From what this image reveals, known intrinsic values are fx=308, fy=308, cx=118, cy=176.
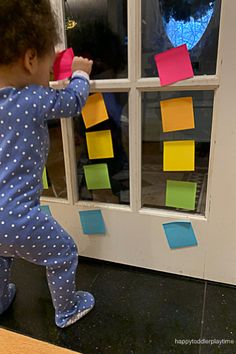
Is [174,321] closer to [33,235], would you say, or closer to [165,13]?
[33,235]

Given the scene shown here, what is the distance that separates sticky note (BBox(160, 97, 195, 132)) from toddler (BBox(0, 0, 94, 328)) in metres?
0.28

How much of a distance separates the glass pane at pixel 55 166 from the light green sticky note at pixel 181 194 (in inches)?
16.4

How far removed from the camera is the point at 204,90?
92 centimetres

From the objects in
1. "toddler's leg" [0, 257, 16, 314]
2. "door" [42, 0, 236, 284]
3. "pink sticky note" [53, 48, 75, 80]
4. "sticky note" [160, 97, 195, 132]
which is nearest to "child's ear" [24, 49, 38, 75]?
"pink sticky note" [53, 48, 75, 80]

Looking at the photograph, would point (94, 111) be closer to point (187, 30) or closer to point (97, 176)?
point (97, 176)

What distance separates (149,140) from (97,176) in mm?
242

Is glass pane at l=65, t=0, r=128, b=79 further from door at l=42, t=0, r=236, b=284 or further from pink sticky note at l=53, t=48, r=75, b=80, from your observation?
pink sticky note at l=53, t=48, r=75, b=80

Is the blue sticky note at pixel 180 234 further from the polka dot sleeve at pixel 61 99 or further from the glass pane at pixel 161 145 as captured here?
the polka dot sleeve at pixel 61 99

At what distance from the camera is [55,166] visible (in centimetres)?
121

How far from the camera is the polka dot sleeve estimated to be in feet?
2.49

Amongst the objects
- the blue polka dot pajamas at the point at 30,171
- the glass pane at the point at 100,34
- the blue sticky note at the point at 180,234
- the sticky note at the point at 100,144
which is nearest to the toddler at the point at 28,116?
the blue polka dot pajamas at the point at 30,171

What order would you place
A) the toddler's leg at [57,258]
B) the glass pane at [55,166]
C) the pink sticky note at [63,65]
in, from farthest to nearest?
the glass pane at [55,166]
the pink sticky note at [63,65]
the toddler's leg at [57,258]

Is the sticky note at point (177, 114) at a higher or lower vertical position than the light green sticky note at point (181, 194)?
higher

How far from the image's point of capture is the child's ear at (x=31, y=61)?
28.9 inches
